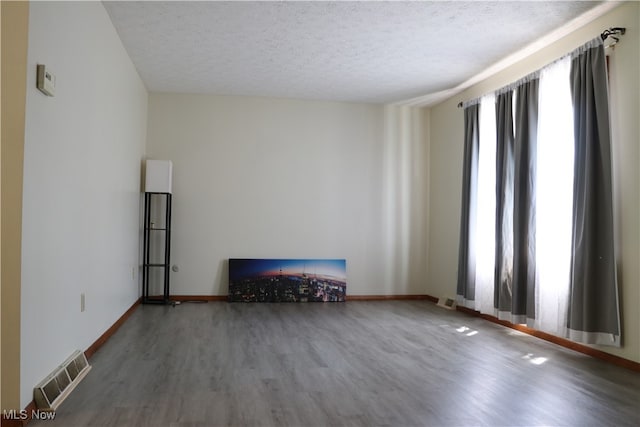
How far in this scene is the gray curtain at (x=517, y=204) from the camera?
4320mm

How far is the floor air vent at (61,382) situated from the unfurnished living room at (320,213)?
1 cm

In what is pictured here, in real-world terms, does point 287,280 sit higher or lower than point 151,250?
lower

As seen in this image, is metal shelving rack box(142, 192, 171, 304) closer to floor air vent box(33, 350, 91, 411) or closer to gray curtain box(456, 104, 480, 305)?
floor air vent box(33, 350, 91, 411)

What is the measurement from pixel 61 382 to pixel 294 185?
4.12m

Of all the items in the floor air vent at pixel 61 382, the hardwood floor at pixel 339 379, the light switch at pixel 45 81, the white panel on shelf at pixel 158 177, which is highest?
the light switch at pixel 45 81

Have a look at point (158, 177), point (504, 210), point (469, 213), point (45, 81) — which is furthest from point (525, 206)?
point (158, 177)

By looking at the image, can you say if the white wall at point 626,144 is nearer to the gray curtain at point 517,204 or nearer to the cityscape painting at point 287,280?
the gray curtain at point 517,204

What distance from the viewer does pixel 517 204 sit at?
4.46m

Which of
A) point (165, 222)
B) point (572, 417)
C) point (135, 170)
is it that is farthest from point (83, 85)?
point (572, 417)

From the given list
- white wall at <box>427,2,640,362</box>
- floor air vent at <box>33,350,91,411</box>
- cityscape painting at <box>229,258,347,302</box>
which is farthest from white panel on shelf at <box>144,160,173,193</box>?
white wall at <box>427,2,640,362</box>

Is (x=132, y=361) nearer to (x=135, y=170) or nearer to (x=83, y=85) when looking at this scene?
(x=83, y=85)

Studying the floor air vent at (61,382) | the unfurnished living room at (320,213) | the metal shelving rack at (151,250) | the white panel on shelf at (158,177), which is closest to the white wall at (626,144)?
the unfurnished living room at (320,213)

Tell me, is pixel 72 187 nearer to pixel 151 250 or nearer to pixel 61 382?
pixel 61 382

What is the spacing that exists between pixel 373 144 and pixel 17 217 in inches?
197
